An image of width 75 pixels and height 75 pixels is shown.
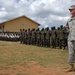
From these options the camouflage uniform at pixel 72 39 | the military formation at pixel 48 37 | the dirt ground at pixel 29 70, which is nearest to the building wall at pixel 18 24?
the military formation at pixel 48 37

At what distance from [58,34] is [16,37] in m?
19.1

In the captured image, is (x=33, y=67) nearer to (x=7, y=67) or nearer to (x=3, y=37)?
(x=7, y=67)

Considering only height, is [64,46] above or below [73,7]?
below

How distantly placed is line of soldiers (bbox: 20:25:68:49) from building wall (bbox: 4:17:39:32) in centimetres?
2966

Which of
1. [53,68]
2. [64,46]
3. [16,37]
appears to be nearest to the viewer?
[53,68]

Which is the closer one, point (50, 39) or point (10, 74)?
point (10, 74)

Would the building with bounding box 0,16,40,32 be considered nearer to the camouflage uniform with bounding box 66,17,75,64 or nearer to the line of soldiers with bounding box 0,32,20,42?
the line of soldiers with bounding box 0,32,20,42

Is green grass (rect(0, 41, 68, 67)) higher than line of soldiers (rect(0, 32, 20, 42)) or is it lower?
lower

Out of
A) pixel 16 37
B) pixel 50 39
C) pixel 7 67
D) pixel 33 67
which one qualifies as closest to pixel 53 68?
pixel 33 67

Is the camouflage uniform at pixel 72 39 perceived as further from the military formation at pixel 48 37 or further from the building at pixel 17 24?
the building at pixel 17 24

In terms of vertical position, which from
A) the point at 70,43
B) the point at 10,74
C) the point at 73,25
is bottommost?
the point at 10,74

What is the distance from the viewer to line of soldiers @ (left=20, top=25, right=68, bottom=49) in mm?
19230

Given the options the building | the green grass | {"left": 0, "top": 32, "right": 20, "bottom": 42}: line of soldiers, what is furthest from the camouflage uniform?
the building

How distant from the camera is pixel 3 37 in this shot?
40.3 m
